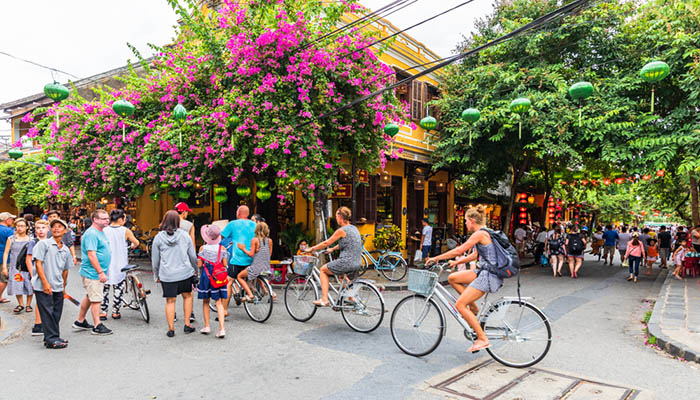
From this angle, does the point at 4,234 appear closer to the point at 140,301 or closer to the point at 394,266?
the point at 140,301

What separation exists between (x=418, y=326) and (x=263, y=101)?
6.79 meters

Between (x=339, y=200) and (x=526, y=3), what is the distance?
374 inches

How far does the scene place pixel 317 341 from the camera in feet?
20.8

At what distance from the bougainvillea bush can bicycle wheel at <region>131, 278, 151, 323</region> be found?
3.77 meters

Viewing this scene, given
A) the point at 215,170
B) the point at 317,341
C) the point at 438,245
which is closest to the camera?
the point at 317,341

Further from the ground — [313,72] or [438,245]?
[313,72]

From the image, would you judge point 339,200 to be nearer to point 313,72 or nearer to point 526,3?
point 313,72

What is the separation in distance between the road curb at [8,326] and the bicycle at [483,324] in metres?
5.55

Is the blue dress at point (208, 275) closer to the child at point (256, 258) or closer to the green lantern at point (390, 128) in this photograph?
the child at point (256, 258)

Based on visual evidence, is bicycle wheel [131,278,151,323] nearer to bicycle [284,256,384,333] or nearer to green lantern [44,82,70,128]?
bicycle [284,256,384,333]

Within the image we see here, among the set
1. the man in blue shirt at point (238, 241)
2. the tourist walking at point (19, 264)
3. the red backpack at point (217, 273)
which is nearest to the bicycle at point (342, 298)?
the man in blue shirt at point (238, 241)

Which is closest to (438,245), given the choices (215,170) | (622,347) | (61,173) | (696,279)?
(696,279)

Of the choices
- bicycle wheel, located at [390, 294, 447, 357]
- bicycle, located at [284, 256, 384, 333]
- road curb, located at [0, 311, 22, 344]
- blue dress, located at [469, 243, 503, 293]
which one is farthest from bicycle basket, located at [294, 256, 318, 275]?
road curb, located at [0, 311, 22, 344]

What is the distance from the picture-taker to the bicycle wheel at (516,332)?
519 centimetres
